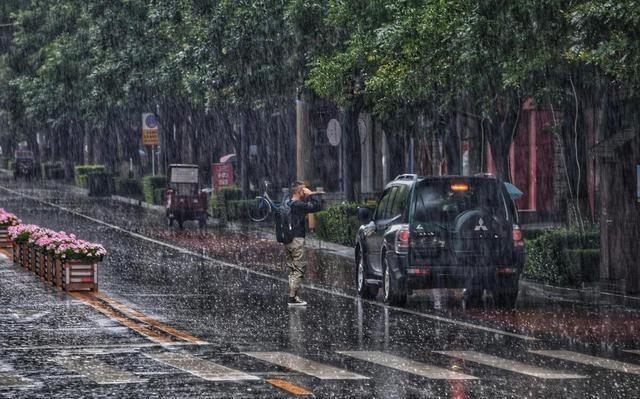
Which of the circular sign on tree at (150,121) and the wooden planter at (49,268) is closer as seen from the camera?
the wooden planter at (49,268)

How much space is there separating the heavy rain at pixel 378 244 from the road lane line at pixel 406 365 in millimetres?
60

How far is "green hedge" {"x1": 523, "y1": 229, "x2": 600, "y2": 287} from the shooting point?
24531mm

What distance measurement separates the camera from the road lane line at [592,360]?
14711 millimetres

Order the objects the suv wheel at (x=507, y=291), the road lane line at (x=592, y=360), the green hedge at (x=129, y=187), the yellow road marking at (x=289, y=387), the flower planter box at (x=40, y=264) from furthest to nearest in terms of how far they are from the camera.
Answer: the green hedge at (x=129, y=187), the flower planter box at (x=40, y=264), the suv wheel at (x=507, y=291), the road lane line at (x=592, y=360), the yellow road marking at (x=289, y=387)

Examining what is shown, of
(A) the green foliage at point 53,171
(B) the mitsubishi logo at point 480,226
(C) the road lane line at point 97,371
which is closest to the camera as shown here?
(C) the road lane line at point 97,371

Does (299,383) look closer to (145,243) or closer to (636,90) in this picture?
(636,90)

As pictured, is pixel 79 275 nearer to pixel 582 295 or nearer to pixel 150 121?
pixel 582 295

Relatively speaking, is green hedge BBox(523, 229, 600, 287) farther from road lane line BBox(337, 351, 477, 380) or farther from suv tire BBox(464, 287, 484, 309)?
road lane line BBox(337, 351, 477, 380)

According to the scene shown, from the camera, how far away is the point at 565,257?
24.8 meters

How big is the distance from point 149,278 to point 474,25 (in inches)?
316

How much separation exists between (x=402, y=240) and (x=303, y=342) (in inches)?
177

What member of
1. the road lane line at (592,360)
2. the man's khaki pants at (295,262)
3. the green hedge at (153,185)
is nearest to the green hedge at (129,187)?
the green hedge at (153,185)

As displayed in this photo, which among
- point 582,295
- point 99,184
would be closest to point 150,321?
point 582,295

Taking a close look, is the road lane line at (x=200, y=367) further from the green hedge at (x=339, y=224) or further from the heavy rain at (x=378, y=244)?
the green hedge at (x=339, y=224)
